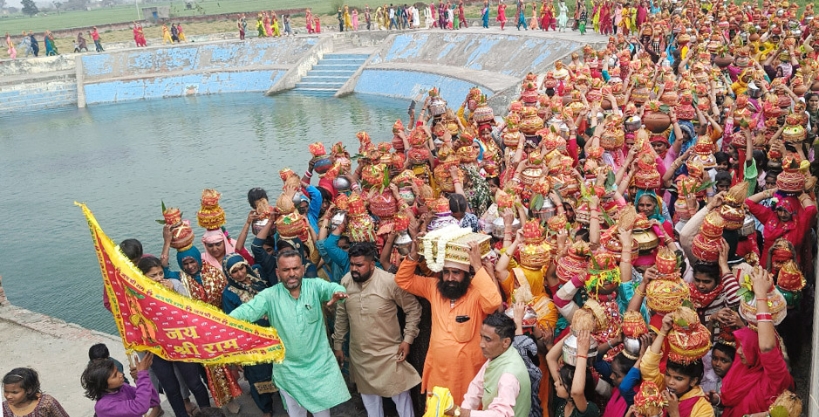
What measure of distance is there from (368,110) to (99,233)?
61.9 feet

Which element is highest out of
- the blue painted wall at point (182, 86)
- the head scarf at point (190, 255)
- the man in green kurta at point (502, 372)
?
the blue painted wall at point (182, 86)

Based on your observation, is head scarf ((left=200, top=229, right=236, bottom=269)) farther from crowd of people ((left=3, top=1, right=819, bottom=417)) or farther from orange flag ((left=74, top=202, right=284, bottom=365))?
orange flag ((left=74, top=202, right=284, bottom=365))

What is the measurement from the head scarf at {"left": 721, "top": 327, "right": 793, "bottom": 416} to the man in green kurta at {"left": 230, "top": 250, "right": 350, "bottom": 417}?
88.7 inches

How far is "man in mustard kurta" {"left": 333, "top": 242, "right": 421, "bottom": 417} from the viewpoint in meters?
4.36

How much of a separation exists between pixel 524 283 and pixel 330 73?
2520 cm

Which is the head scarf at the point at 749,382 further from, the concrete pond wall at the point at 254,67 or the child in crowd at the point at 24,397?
the concrete pond wall at the point at 254,67

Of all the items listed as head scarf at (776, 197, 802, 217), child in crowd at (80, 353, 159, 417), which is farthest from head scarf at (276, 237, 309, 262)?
head scarf at (776, 197, 802, 217)

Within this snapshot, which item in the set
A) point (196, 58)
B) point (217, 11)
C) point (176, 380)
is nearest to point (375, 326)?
point (176, 380)

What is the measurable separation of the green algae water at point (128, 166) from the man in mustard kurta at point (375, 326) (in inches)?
186

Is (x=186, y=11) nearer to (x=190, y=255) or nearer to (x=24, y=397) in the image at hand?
(x=190, y=255)

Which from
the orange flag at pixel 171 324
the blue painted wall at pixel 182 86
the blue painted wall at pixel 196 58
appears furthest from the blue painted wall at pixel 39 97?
the orange flag at pixel 171 324

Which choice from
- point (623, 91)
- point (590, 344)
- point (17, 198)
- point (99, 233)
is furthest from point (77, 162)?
point (590, 344)

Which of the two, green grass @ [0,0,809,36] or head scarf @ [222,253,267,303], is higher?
green grass @ [0,0,809,36]

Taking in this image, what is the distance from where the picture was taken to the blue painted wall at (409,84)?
21.4 m
